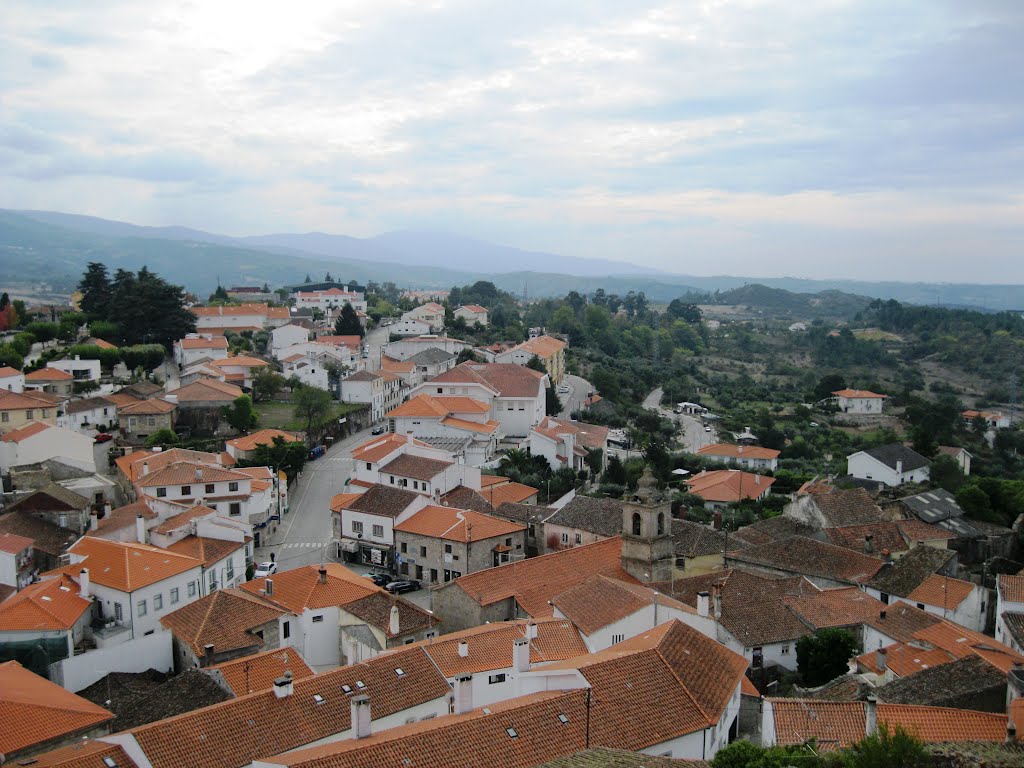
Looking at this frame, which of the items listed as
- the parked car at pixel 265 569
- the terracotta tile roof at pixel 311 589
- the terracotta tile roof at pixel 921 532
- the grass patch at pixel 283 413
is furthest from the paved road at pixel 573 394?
the terracotta tile roof at pixel 311 589

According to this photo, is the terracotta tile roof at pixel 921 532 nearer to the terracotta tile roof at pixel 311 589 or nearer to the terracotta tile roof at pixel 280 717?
the terracotta tile roof at pixel 311 589

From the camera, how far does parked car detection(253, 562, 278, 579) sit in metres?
30.1

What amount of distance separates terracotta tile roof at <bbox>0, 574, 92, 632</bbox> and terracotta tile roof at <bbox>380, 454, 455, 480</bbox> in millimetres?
15051

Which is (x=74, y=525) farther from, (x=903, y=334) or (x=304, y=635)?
(x=903, y=334)

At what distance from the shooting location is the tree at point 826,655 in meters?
22.1

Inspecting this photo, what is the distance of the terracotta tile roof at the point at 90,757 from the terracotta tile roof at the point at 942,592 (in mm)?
22509

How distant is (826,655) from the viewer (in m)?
22.1

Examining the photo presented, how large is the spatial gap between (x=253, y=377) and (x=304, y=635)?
1297 inches

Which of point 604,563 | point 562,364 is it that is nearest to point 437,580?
point 604,563

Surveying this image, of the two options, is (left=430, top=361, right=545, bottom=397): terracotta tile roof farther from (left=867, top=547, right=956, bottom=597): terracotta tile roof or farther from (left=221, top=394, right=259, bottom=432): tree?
(left=867, top=547, right=956, bottom=597): terracotta tile roof

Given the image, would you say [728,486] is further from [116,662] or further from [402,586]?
[116,662]

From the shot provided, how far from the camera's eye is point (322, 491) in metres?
40.9

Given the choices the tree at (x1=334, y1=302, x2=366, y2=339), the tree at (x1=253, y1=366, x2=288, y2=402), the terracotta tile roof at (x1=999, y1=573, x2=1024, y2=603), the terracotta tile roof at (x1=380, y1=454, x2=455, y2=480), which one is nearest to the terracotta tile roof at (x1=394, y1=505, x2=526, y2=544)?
the terracotta tile roof at (x1=380, y1=454, x2=455, y2=480)

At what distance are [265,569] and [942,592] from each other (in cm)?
2249
